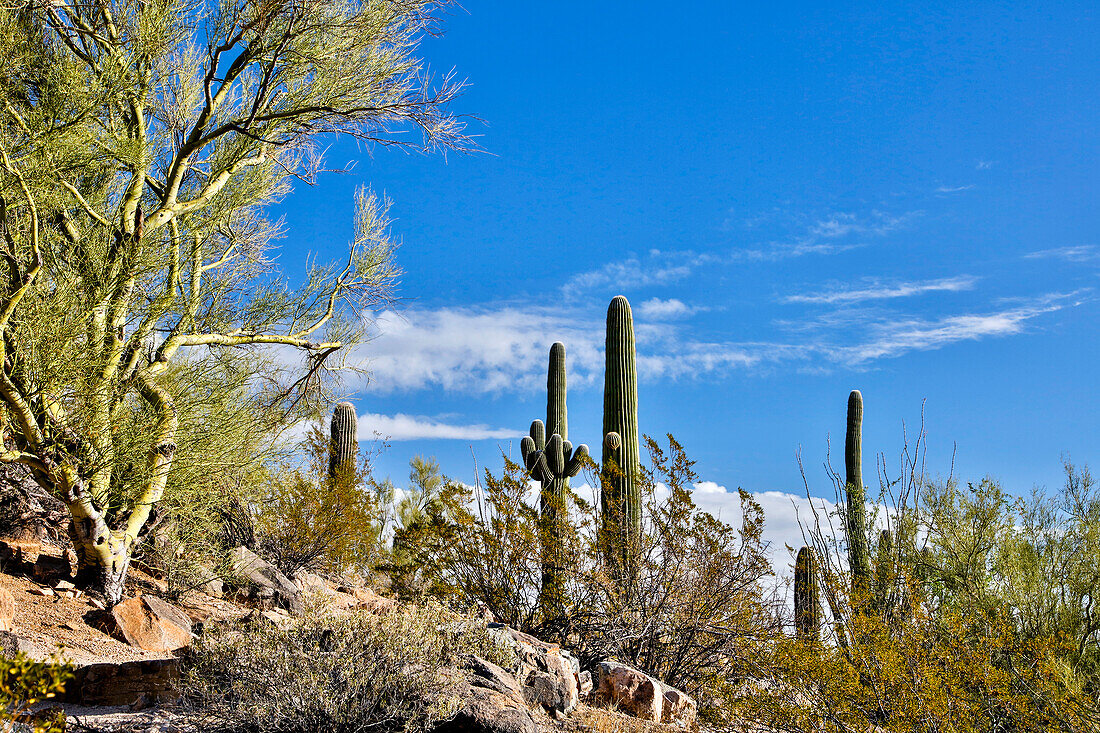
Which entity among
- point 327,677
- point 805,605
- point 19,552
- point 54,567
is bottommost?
point 805,605

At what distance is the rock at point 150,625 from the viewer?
725 cm

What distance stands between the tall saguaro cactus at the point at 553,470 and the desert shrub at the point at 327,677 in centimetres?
277

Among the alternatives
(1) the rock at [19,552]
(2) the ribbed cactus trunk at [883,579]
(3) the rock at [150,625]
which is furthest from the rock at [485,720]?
(1) the rock at [19,552]

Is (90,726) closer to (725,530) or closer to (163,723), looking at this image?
(163,723)

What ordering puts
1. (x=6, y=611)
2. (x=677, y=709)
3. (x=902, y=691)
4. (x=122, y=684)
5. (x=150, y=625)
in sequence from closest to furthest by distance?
(x=902, y=691)
(x=122, y=684)
(x=677, y=709)
(x=6, y=611)
(x=150, y=625)

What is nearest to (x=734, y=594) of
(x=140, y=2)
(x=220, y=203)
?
(x=220, y=203)

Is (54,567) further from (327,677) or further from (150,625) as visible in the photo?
(327,677)

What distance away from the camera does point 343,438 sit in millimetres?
14828

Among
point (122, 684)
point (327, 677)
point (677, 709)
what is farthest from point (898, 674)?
point (122, 684)

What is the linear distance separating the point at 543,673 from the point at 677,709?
1.30m

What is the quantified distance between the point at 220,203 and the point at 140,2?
8.24ft

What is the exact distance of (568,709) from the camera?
620cm

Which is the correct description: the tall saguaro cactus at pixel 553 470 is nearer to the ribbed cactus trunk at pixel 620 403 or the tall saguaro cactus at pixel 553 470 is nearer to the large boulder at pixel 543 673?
the ribbed cactus trunk at pixel 620 403

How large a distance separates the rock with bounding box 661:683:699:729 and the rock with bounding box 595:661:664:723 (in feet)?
0.18
